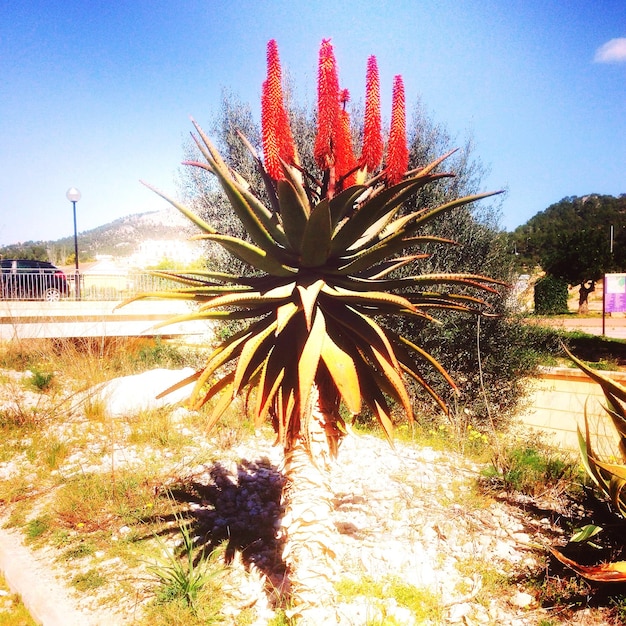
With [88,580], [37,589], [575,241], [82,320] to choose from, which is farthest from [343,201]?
[575,241]

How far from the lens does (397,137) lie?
7.97 feet

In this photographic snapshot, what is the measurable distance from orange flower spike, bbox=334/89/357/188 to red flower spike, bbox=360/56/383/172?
3.5 inches

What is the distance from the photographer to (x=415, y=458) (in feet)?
17.7

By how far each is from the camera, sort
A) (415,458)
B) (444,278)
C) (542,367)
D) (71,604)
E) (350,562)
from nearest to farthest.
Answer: (444,278), (71,604), (350,562), (415,458), (542,367)

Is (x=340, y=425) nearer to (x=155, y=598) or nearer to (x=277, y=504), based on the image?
Answer: (x=155, y=598)

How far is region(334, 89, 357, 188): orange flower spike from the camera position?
7.75ft

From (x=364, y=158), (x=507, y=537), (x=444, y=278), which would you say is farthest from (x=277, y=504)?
(x=364, y=158)

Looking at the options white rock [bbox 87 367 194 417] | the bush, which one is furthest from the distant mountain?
white rock [bbox 87 367 194 417]

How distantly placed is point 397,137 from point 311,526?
2.02 meters

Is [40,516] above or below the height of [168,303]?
below

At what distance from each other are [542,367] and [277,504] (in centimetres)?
Answer: 628

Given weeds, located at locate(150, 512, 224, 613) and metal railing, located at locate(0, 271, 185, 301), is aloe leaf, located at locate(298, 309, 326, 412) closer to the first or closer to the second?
weeds, located at locate(150, 512, 224, 613)

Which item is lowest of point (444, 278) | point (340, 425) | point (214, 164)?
point (340, 425)

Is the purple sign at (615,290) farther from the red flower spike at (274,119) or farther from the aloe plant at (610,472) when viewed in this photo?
the red flower spike at (274,119)
